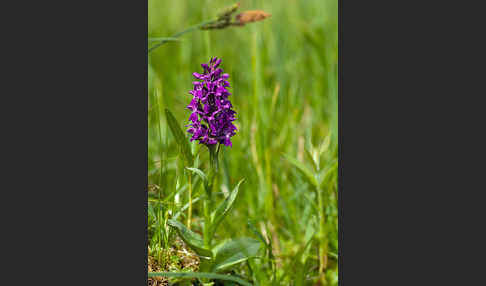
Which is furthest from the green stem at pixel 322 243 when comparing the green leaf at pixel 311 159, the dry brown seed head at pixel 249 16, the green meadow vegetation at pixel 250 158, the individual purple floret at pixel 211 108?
the dry brown seed head at pixel 249 16

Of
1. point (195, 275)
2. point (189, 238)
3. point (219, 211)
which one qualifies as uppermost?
point (219, 211)

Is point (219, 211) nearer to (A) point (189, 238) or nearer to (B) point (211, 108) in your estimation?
(A) point (189, 238)

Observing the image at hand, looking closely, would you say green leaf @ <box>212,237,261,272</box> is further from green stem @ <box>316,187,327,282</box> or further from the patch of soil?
green stem @ <box>316,187,327,282</box>

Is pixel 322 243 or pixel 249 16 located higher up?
pixel 249 16

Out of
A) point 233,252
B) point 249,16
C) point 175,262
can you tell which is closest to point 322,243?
point 233,252

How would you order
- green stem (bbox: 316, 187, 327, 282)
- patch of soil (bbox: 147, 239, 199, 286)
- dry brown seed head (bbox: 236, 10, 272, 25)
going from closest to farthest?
1. patch of soil (bbox: 147, 239, 199, 286)
2. dry brown seed head (bbox: 236, 10, 272, 25)
3. green stem (bbox: 316, 187, 327, 282)

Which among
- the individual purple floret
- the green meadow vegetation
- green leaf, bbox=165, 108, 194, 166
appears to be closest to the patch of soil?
the green meadow vegetation
